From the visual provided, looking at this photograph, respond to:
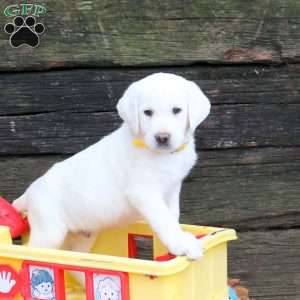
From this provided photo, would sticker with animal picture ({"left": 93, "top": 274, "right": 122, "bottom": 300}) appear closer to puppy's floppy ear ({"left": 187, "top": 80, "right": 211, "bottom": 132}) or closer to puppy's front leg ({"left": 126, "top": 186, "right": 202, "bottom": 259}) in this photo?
puppy's front leg ({"left": 126, "top": 186, "right": 202, "bottom": 259})

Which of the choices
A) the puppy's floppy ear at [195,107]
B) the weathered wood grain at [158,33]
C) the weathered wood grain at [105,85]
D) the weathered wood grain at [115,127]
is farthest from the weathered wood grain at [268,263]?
the puppy's floppy ear at [195,107]

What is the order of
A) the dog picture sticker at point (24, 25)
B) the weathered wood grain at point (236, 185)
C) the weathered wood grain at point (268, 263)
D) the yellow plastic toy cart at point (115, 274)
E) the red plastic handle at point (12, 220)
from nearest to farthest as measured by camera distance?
the yellow plastic toy cart at point (115, 274), the red plastic handle at point (12, 220), the dog picture sticker at point (24, 25), the weathered wood grain at point (236, 185), the weathered wood grain at point (268, 263)

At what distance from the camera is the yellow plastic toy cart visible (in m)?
1.92

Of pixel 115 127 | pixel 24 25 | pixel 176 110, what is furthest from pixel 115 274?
pixel 24 25

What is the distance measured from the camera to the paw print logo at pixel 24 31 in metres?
2.75

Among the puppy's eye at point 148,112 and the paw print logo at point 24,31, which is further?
the paw print logo at point 24,31

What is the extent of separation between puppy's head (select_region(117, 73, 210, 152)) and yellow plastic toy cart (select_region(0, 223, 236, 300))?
31 cm

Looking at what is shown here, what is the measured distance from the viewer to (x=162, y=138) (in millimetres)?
1998

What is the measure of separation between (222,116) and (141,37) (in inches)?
16.5

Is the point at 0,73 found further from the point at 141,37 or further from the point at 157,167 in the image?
the point at 157,167

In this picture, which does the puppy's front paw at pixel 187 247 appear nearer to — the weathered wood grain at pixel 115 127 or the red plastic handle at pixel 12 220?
the red plastic handle at pixel 12 220

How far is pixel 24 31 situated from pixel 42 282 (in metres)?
1.06

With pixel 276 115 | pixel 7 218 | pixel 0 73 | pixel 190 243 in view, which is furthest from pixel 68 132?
pixel 190 243

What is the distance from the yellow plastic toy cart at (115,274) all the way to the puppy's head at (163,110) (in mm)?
313
